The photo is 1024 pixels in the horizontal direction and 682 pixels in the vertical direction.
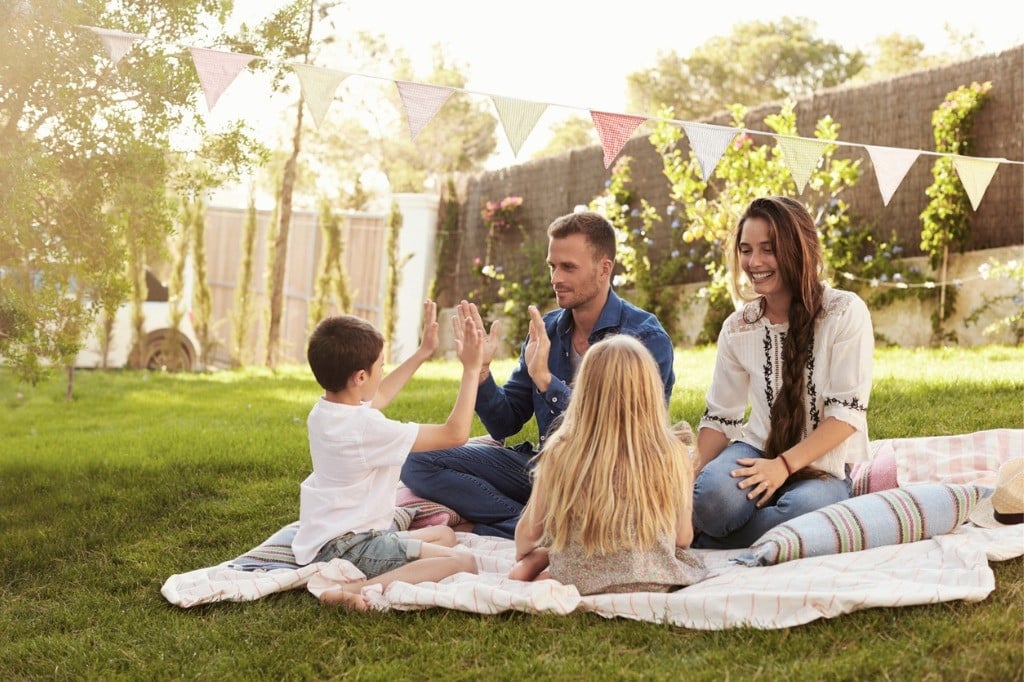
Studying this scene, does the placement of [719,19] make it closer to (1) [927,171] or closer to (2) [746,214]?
(1) [927,171]

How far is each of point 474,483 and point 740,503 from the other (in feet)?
3.40

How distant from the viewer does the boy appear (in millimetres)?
3367

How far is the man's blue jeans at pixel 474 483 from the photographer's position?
408 cm

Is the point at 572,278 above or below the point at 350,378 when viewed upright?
above

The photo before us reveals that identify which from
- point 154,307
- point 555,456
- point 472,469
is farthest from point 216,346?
point 555,456

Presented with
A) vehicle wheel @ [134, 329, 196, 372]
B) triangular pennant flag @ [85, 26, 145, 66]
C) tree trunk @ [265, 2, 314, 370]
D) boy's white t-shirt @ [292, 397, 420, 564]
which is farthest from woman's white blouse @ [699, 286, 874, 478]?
vehicle wheel @ [134, 329, 196, 372]

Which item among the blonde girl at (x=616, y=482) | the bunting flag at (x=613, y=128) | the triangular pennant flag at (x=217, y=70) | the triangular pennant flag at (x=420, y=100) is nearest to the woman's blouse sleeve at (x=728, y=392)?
the blonde girl at (x=616, y=482)

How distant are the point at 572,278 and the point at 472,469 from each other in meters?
0.81

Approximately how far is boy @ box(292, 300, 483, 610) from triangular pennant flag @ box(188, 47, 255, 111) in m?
1.17

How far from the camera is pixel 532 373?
12.0 ft

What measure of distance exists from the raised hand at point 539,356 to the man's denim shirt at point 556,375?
112 mm

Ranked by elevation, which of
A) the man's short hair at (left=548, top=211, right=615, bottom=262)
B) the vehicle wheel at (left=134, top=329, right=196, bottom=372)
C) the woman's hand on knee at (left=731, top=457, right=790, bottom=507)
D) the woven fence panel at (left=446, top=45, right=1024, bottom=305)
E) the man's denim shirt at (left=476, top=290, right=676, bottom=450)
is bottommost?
the vehicle wheel at (left=134, top=329, right=196, bottom=372)

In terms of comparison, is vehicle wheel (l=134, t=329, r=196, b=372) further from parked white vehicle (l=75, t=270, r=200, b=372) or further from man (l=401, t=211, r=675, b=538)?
man (l=401, t=211, r=675, b=538)

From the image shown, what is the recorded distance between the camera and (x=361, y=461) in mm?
3383
